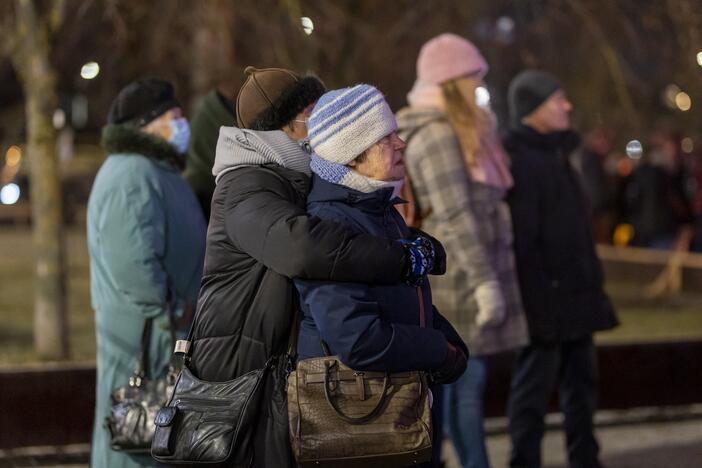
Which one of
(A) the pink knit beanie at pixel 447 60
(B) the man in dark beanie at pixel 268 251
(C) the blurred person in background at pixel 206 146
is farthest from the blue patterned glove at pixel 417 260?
(C) the blurred person in background at pixel 206 146

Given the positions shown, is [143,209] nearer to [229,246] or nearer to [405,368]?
[229,246]

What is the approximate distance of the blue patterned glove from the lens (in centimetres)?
363

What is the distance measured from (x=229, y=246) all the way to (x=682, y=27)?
653 centimetres

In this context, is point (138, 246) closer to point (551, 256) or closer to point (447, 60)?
point (447, 60)

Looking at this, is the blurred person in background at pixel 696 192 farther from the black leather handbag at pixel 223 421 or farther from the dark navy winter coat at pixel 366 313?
the black leather handbag at pixel 223 421

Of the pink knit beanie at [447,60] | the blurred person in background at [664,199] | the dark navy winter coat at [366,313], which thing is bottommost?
the blurred person in background at [664,199]

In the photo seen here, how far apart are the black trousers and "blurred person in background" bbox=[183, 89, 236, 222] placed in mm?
1709

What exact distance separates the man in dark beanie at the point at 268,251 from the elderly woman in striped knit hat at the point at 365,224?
0.06m

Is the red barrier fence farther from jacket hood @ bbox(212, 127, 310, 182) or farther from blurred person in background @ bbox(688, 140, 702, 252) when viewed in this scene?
blurred person in background @ bbox(688, 140, 702, 252)

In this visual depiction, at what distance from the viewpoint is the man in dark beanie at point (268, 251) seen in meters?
3.55

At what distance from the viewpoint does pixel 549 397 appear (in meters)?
6.54

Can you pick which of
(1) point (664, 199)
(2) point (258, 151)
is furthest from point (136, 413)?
(1) point (664, 199)

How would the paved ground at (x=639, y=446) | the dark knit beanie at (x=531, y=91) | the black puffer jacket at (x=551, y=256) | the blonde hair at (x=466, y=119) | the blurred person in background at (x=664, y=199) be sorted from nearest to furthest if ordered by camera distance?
the blonde hair at (x=466, y=119) < the black puffer jacket at (x=551, y=256) < the dark knit beanie at (x=531, y=91) < the paved ground at (x=639, y=446) < the blurred person in background at (x=664, y=199)

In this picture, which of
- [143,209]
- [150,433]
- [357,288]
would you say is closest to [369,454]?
[357,288]
